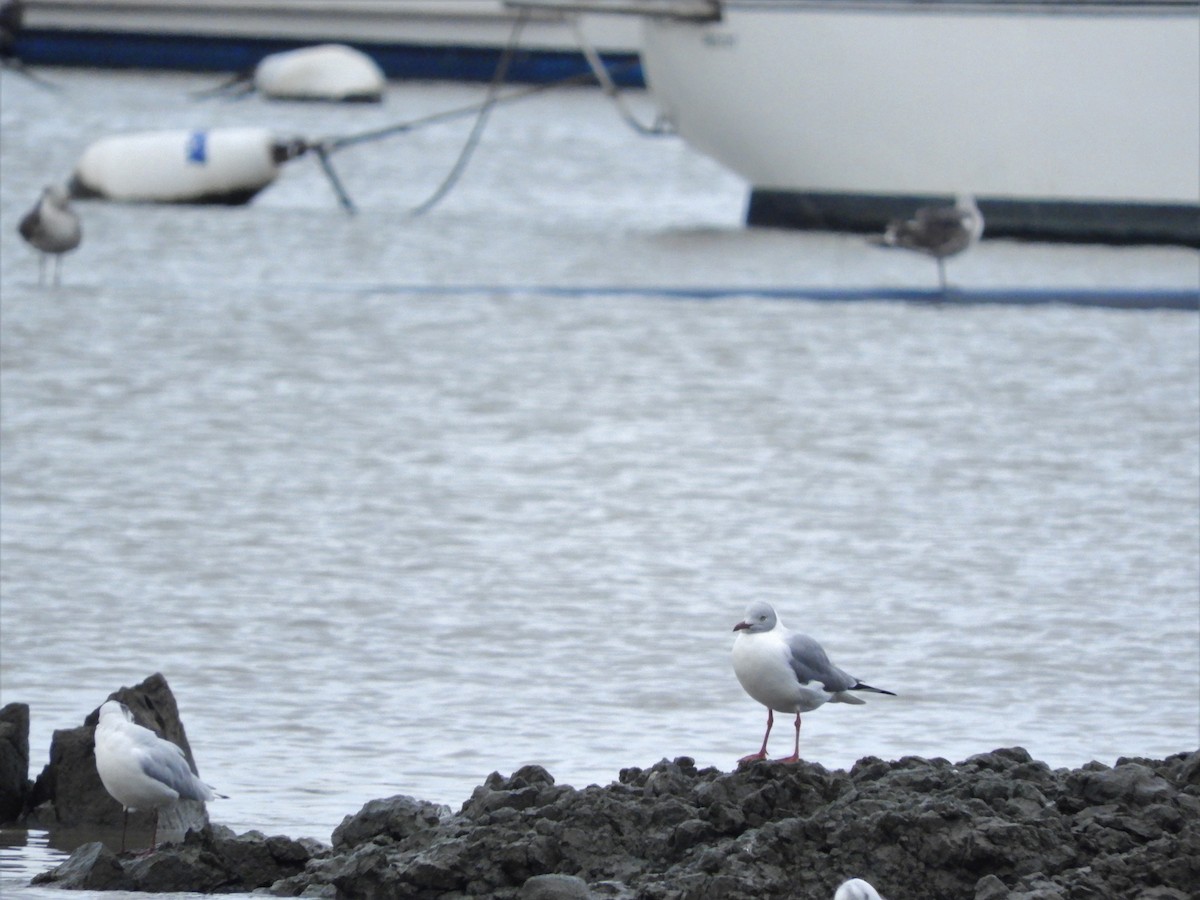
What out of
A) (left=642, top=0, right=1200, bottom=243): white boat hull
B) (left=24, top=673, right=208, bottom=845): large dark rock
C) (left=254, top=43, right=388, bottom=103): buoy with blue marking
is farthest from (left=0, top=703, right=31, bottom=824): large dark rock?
(left=254, top=43, right=388, bottom=103): buoy with blue marking

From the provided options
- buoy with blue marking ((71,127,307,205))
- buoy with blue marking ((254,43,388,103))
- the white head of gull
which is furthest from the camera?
buoy with blue marking ((254,43,388,103))

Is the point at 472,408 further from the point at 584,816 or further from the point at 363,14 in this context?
the point at 363,14

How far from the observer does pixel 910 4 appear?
2078cm

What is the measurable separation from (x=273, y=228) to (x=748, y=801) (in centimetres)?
1674

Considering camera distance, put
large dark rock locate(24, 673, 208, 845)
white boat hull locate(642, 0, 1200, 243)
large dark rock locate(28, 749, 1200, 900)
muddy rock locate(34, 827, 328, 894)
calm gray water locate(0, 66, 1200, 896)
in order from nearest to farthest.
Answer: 1. large dark rock locate(28, 749, 1200, 900)
2. muddy rock locate(34, 827, 328, 894)
3. large dark rock locate(24, 673, 208, 845)
4. calm gray water locate(0, 66, 1200, 896)
5. white boat hull locate(642, 0, 1200, 243)

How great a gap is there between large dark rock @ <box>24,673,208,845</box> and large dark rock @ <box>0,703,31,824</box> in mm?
43

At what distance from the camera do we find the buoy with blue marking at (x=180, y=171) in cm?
2298

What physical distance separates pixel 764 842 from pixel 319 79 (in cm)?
3853

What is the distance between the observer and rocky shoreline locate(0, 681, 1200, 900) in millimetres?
4895

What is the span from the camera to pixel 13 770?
5.88 meters

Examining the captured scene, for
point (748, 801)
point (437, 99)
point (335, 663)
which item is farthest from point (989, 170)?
point (437, 99)

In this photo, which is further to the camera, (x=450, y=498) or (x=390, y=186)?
(x=390, y=186)

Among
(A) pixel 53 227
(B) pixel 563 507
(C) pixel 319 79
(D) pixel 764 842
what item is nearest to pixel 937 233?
(A) pixel 53 227

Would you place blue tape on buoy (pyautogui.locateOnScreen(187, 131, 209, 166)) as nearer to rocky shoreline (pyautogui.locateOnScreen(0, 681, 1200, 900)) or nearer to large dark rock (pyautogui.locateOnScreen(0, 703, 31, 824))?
large dark rock (pyautogui.locateOnScreen(0, 703, 31, 824))
